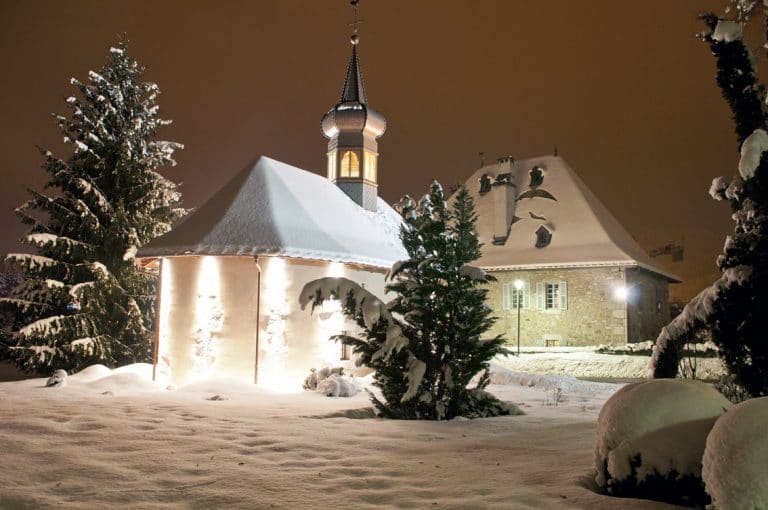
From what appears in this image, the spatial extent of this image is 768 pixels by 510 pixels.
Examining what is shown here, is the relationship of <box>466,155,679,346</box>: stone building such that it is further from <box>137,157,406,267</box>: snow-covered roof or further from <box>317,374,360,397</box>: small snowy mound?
<box>317,374,360,397</box>: small snowy mound

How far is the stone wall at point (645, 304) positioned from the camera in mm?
29047

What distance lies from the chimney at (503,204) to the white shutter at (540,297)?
3.42 m

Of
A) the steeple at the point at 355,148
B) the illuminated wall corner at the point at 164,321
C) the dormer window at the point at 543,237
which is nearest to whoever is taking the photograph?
the illuminated wall corner at the point at 164,321

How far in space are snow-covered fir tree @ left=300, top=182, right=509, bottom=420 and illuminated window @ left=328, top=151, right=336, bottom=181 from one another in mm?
13763

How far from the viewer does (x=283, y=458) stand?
21.7ft

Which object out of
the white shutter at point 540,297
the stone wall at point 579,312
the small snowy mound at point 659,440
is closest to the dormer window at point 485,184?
the stone wall at point 579,312

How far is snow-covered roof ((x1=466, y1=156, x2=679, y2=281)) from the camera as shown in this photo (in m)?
29.6

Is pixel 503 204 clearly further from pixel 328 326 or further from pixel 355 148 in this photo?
pixel 328 326

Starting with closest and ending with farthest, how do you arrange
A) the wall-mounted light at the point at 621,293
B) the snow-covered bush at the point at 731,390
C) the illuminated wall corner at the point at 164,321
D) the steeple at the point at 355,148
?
the snow-covered bush at the point at 731,390 < the illuminated wall corner at the point at 164,321 < the steeple at the point at 355,148 < the wall-mounted light at the point at 621,293

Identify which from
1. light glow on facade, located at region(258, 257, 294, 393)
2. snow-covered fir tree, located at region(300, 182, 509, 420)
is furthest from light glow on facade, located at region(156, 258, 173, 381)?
snow-covered fir tree, located at region(300, 182, 509, 420)

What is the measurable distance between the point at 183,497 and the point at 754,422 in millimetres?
4242

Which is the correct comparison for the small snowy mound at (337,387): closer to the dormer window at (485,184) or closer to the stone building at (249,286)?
the stone building at (249,286)

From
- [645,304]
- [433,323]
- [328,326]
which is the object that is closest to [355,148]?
[328,326]

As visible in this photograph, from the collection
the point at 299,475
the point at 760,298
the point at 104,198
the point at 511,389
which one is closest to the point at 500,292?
the point at 511,389
